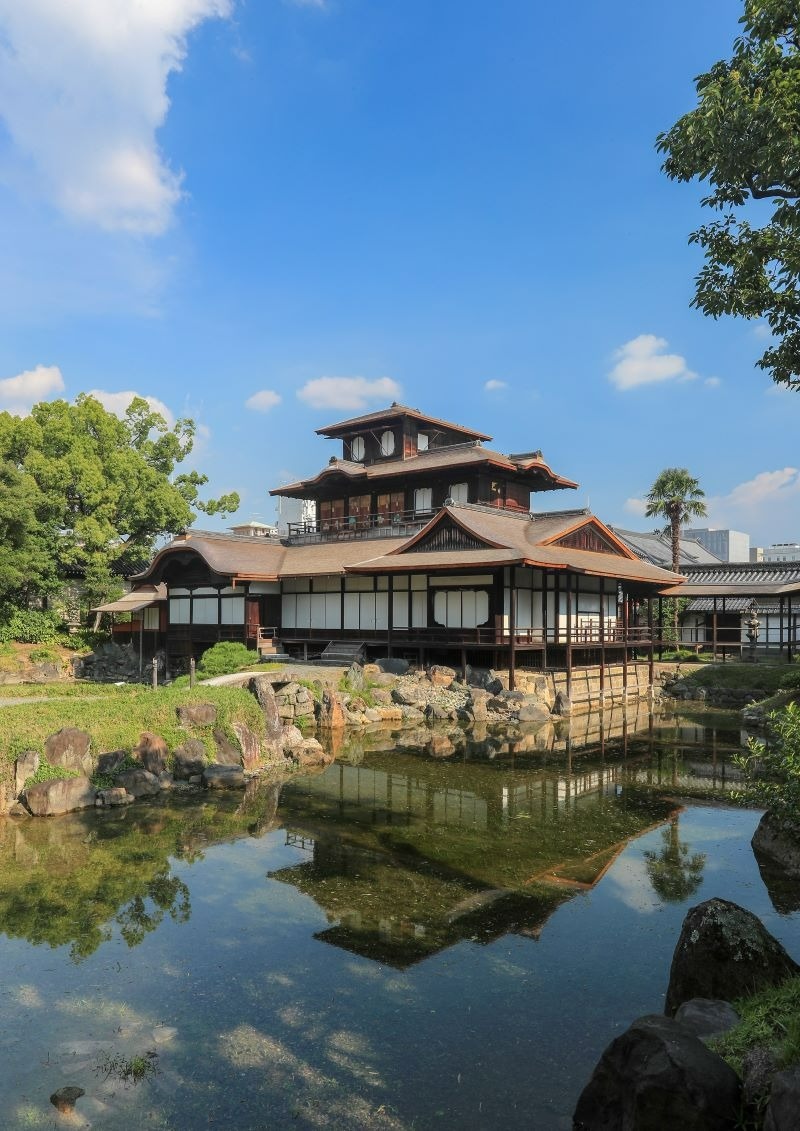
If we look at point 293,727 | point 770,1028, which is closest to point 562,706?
point 293,727

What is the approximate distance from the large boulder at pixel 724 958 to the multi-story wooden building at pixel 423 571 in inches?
801

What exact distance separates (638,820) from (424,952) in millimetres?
7154

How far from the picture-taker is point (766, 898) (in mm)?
10328

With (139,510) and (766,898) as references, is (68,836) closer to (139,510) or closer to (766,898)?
(766,898)

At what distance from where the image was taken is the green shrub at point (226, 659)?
99.0 feet

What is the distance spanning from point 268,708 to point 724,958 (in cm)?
1519

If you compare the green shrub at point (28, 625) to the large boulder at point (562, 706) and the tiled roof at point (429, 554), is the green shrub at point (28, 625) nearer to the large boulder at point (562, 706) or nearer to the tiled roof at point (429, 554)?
the tiled roof at point (429, 554)

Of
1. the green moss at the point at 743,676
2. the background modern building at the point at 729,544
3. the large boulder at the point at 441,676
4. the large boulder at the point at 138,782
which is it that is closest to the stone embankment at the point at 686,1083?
the large boulder at the point at 138,782

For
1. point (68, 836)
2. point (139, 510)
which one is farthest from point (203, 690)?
point (139, 510)

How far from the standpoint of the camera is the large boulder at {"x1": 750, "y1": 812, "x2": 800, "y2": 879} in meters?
11.5

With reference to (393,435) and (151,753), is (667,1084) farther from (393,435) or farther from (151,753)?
(393,435)

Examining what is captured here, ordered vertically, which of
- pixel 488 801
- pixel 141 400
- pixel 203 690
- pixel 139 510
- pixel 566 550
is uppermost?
pixel 141 400

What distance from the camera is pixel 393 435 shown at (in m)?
42.7

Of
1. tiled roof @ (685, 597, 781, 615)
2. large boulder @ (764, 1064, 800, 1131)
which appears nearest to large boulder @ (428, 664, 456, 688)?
tiled roof @ (685, 597, 781, 615)
